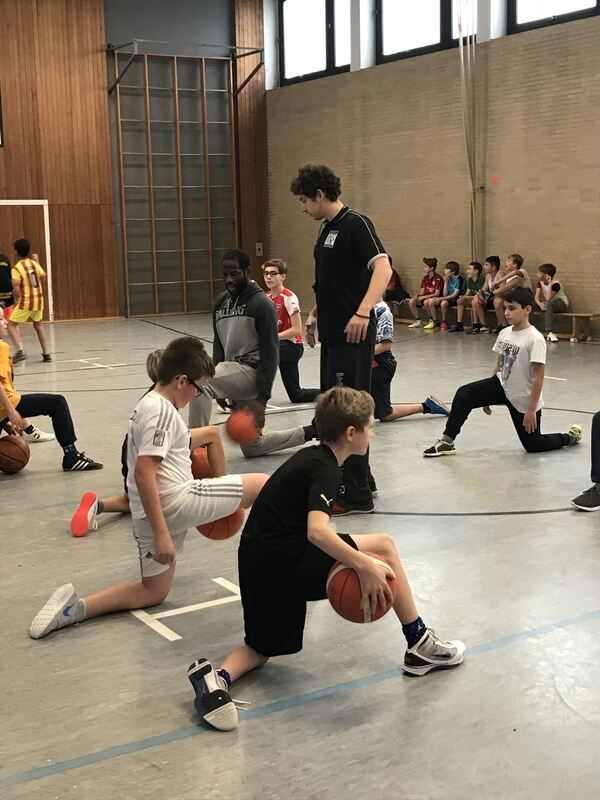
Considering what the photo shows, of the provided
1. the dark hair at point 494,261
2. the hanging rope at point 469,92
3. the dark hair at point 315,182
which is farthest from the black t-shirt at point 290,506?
the hanging rope at point 469,92

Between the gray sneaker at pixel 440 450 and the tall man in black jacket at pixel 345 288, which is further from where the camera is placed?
the gray sneaker at pixel 440 450

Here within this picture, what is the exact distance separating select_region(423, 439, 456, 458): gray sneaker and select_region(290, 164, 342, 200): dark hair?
92.9 inches

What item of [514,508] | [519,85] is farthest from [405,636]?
[519,85]

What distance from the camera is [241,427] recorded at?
6.23 metres

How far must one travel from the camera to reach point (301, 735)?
3.07m

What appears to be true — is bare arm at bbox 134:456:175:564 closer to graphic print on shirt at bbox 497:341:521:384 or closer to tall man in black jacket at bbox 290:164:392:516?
tall man in black jacket at bbox 290:164:392:516

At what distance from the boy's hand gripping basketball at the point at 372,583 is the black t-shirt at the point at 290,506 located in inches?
10.3

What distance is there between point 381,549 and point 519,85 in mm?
13395

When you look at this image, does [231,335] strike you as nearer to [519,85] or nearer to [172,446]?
[172,446]

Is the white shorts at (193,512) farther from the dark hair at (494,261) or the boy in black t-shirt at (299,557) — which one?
the dark hair at (494,261)

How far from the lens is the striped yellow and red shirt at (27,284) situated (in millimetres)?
13102

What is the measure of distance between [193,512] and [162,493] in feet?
0.50

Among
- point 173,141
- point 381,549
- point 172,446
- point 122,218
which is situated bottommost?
point 381,549

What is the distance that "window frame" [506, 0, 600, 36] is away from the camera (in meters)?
14.2
